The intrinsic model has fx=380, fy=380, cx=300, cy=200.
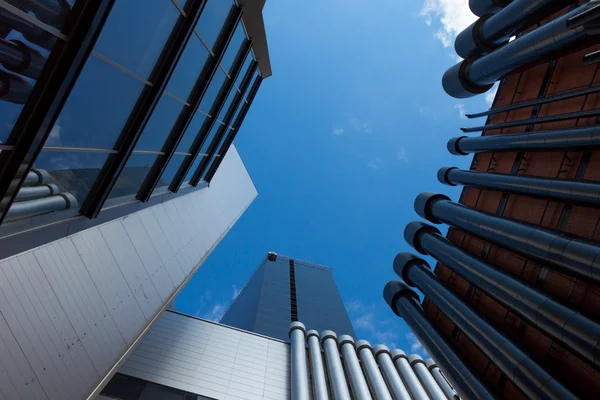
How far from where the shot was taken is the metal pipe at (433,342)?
41.6 feet

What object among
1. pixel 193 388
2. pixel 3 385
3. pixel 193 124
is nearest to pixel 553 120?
pixel 193 124

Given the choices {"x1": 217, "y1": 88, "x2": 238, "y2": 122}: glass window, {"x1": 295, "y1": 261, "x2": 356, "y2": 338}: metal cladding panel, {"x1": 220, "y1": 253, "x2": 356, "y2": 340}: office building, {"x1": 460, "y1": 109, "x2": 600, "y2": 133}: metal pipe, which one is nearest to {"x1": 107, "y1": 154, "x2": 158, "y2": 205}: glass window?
{"x1": 217, "y1": 88, "x2": 238, "y2": 122}: glass window

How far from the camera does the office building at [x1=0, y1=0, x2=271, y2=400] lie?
7.18 meters

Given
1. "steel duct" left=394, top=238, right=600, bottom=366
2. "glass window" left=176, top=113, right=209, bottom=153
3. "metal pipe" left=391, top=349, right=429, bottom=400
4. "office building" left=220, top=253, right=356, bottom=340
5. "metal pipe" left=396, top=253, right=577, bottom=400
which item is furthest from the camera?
"office building" left=220, top=253, right=356, bottom=340

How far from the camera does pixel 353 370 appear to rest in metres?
24.6

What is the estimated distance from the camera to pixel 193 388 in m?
17.9

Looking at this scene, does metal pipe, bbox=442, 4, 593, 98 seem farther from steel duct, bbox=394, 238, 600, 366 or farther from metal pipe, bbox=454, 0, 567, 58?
steel duct, bbox=394, 238, 600, 366

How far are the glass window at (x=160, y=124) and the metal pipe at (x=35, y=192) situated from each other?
12.4ft

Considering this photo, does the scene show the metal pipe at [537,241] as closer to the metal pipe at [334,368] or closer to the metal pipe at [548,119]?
the metal pipe at [548,119]

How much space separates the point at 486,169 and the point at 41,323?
18416 millimetres

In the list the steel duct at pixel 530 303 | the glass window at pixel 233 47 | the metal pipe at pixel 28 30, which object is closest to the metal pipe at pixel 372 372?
the steel duct at pixel 530 303

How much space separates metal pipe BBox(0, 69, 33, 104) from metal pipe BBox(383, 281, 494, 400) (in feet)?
47.2

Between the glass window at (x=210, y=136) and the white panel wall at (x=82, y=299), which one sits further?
the glass window at (x=210, y=136)

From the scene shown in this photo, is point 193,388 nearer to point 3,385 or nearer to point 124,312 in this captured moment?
point 124,312
